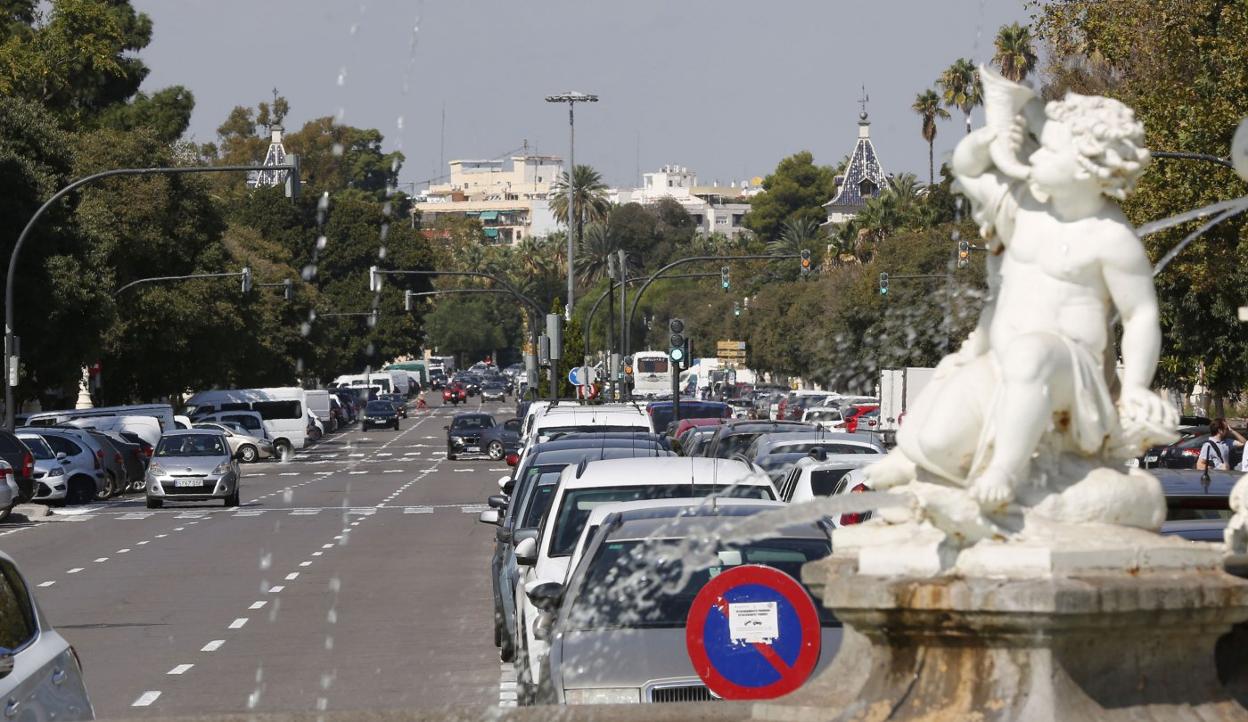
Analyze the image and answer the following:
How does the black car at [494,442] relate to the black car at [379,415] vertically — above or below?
above

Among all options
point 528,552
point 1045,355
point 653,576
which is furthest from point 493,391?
point 1045,355

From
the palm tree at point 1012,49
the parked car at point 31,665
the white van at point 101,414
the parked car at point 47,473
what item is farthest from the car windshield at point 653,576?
the palm tree at point 1012,49

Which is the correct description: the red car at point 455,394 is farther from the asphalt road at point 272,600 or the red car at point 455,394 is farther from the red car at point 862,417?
the asphalt road at point 272,600

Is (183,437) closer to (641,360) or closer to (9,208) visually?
(9,208)

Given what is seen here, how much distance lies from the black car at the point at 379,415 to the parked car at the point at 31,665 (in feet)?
270

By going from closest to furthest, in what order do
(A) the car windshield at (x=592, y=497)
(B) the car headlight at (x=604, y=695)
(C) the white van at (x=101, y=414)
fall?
(B) the car headlight at (x=604, y=695) → (A) the car windshield at (x=592, y=497) → (C) the white van at (x=101, y=414)

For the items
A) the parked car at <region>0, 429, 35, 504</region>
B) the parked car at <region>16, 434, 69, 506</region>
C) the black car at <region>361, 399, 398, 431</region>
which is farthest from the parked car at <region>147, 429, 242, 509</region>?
the black car at <region>361, 399, 398, 431</region>

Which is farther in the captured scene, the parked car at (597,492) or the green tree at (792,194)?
the green tree at (792,194)

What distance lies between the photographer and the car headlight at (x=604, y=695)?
329 inches

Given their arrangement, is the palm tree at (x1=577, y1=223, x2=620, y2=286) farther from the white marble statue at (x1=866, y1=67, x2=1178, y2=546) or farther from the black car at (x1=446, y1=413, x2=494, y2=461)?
the white marble statue at (x1=866, y1=67, x2=1178, y2=546)

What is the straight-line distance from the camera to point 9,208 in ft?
155

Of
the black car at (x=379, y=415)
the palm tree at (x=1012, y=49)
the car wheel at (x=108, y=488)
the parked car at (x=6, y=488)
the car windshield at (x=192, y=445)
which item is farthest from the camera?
the black car at (x=379, y=415)

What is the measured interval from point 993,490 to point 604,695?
406 cm

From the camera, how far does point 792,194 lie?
518 feet
